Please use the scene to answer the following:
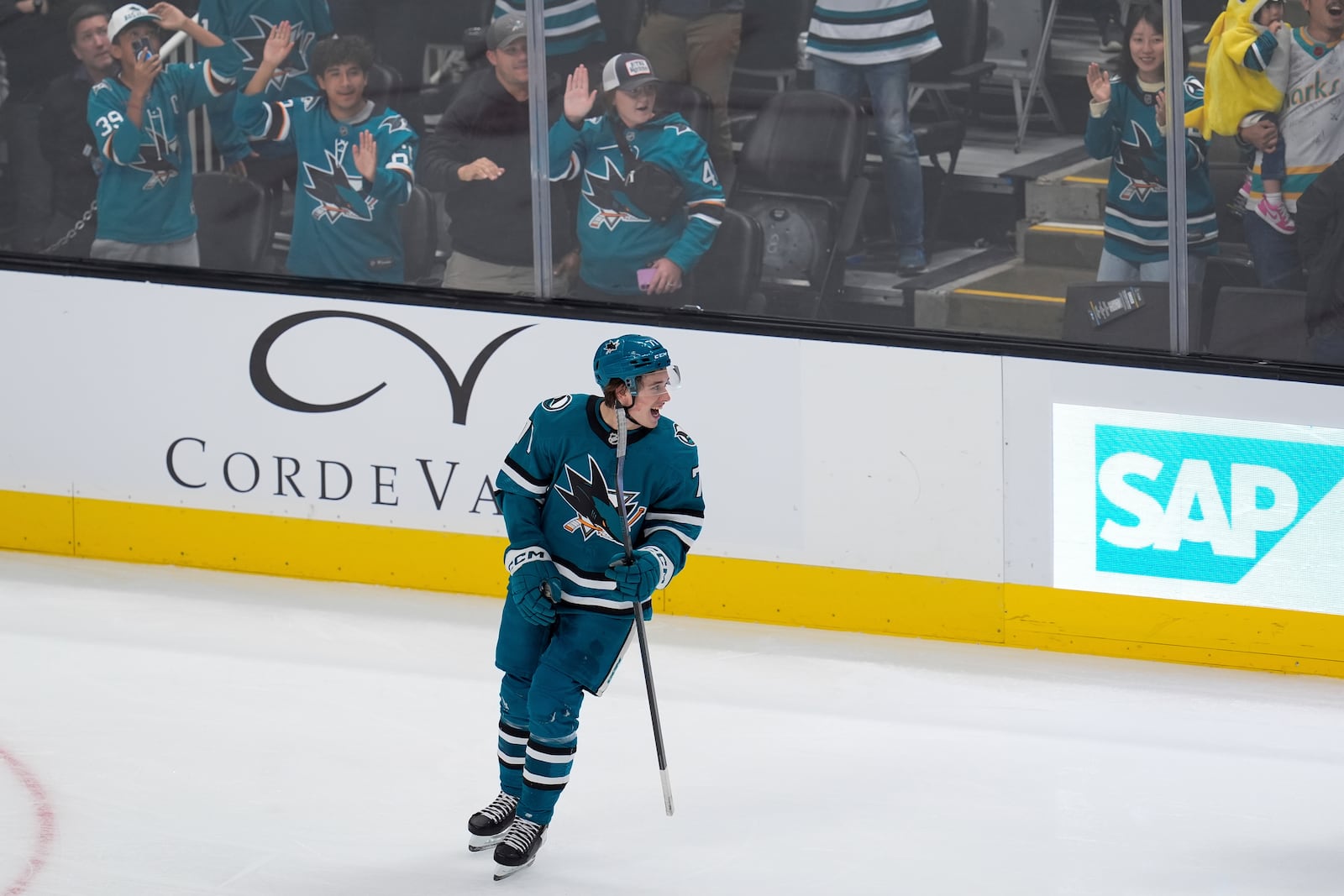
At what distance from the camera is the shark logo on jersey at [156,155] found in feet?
19.1

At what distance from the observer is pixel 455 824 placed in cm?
421

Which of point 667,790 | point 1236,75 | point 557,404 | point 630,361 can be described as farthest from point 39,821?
point 1236,75

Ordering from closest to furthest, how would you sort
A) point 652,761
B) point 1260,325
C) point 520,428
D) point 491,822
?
1. point 491,822
2. point 652,761
3. point 1260,325
4. point 520,428

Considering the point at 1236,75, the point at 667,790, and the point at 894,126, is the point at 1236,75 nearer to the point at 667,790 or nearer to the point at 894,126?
the point at 894,126

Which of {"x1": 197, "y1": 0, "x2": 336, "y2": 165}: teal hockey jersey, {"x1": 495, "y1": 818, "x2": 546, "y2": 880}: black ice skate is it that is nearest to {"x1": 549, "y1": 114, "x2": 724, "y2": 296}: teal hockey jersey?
{"x1": 197, "y1": 0, "x2": 336, "y2": 165}: teal hockey jersey

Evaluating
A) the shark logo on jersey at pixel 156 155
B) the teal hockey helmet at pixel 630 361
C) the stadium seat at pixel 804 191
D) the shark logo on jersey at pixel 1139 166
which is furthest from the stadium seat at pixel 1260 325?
the shark logo on jersey at pixel 156 155

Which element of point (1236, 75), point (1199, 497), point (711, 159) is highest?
point (1236, 75)

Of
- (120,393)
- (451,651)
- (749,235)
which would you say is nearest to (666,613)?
(451,651)

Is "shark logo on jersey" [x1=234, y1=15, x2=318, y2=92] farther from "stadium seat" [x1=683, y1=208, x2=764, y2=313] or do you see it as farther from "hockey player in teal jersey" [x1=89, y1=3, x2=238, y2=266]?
"stadium seat" [x1=683, y1=208, x2=764, y2=313]

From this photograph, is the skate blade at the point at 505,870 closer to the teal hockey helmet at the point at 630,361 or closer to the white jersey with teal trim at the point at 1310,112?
the teal hockey helmet at the point at 630,361

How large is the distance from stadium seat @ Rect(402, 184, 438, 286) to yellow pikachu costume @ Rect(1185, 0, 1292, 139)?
2258mm

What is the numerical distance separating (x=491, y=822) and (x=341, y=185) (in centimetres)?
242

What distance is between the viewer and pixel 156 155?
19.2 ft

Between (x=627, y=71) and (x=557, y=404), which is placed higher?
(x=627, y=71)
